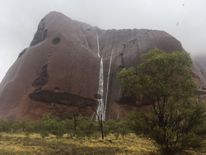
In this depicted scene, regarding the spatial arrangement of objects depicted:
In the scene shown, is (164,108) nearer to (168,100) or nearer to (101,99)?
(168,100)

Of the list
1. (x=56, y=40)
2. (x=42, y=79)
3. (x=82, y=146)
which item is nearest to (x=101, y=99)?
(x=42, y=79)

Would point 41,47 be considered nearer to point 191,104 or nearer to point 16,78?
point 16,78

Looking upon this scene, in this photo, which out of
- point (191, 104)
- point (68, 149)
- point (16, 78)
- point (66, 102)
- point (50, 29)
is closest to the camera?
point (191, 104)

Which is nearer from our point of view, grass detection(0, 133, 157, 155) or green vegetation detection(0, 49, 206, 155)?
green vegetation detection(0, 49, 206, 155)

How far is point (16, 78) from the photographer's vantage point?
76250mm

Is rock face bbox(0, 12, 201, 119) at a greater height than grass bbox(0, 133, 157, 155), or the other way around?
rock face bbox(0, 12, 201, 119)

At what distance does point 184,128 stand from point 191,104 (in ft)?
6.30

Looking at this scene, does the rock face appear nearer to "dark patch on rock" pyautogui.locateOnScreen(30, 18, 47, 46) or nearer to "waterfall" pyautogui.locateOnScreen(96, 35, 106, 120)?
"dark patch on rock" pyautogui.locateOnScreen(30, 18, 47, 46)

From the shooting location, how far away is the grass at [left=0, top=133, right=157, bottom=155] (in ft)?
107

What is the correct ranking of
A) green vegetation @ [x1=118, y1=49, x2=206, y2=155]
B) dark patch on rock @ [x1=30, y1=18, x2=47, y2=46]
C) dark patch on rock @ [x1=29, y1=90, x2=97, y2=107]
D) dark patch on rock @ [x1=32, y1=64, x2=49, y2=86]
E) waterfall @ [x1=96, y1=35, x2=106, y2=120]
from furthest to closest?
1. dark patch on rock @ [x1=30, y1=18, x2=47, y2=46]
2. dark patch on rock @ [x1=32, y1=64, x2=49, y2=86]
3. dark patch on rock @ [x1=29, y1=90, x2=97, y2=107]
4. waterfall @ [x1=96, y1=35, x2=106, y2=120]
5. green vegetation @ [x1=118, y1=49, x2=206, y2=155]

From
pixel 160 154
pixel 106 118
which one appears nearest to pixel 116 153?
pixel 160 154

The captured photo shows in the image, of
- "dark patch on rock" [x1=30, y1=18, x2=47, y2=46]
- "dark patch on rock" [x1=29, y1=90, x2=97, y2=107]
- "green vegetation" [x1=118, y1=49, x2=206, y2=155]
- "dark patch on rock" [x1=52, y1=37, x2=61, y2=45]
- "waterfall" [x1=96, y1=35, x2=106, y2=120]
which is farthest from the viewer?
"dark patch on rock" [x1=30, y1=18, x2=47, y2=46]

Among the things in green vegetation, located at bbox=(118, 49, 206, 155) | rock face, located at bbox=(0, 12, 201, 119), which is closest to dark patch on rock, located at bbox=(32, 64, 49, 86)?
rock face, located at bbox=(0, 12, 201, 119)

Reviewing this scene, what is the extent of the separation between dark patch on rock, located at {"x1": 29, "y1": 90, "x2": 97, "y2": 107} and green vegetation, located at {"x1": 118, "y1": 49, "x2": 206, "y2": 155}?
123ft
